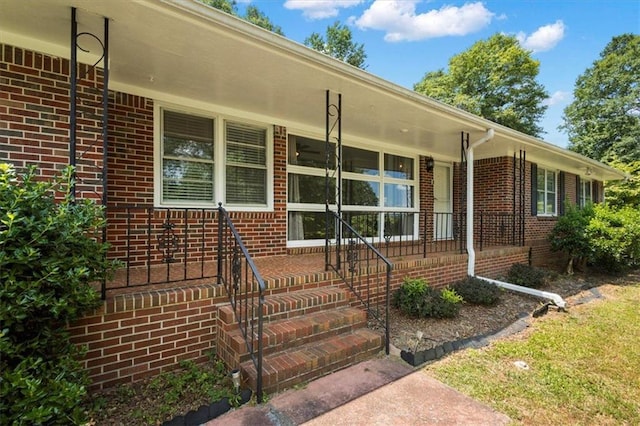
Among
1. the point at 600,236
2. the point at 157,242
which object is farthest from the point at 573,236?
the point at 157,242

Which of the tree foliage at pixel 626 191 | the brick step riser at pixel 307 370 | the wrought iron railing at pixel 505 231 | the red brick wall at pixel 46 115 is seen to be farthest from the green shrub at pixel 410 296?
the tree foliage at pixel 626 191

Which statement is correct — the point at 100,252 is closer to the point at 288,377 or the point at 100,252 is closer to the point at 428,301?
the point at 288,377

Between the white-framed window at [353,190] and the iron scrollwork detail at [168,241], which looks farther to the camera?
the white-framed window at [353,190]

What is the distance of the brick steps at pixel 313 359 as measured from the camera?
8.24ft

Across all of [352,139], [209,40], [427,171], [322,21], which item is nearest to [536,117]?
[322,21]

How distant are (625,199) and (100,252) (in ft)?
63.5

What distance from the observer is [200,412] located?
2191 millimetres

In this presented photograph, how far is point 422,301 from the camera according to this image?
425 cm

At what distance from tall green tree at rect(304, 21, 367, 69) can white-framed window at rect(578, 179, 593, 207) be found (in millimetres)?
14304

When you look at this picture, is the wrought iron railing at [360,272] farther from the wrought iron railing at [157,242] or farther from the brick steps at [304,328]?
the wrought iron railing at [157,242]

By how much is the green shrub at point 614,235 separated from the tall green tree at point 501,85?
13.1 metres

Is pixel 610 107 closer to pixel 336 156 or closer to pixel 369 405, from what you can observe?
pixel 336 156

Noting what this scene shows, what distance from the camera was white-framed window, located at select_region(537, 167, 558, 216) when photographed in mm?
8836

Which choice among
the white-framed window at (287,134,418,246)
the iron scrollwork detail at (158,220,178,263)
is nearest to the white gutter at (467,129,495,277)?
the white-framed window at (287,134,418,246)
